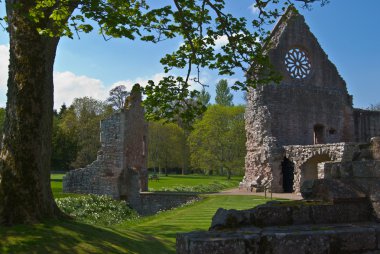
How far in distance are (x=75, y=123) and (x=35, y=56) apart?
4697 cm

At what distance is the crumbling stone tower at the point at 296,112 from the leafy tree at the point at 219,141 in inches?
634

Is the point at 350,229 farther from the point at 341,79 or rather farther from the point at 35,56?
the point at 341,79

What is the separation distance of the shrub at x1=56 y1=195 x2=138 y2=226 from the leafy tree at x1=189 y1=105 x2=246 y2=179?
25.1 meters

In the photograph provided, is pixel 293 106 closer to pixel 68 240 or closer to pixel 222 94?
pixel 68 240

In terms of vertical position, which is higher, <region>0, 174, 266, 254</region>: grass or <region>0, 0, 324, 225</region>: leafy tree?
<region>0, 0, 324, 225</region>: leafy tree

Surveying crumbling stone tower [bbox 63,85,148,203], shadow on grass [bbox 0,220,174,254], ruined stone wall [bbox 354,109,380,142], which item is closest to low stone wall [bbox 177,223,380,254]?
shadow on grass [bbox 0,220,174,254]

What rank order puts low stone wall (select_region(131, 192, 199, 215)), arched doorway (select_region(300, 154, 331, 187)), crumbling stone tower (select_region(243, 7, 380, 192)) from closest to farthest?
low stone wall (select_region(131, 192, 199, 215))
arched doorway (select_region(300, 154, 331, 187))
crumbling stone tower (select_region(243, 7, 380, 192))

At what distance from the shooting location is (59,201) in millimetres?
18453

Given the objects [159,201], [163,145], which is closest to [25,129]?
[159,201]

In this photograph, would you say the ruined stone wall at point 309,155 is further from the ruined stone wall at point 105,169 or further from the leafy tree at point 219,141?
the leafy tree at point 219,141

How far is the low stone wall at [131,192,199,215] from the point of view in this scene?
890 inches

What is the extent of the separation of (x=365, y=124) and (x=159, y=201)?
1748 cm

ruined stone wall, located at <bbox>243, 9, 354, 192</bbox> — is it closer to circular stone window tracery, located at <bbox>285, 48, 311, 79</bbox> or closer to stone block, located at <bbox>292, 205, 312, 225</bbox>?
circular stone window tracery, located at <bbox>285, 48, 311, 79</bbox>

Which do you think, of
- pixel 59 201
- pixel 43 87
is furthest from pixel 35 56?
pixel 59 201
